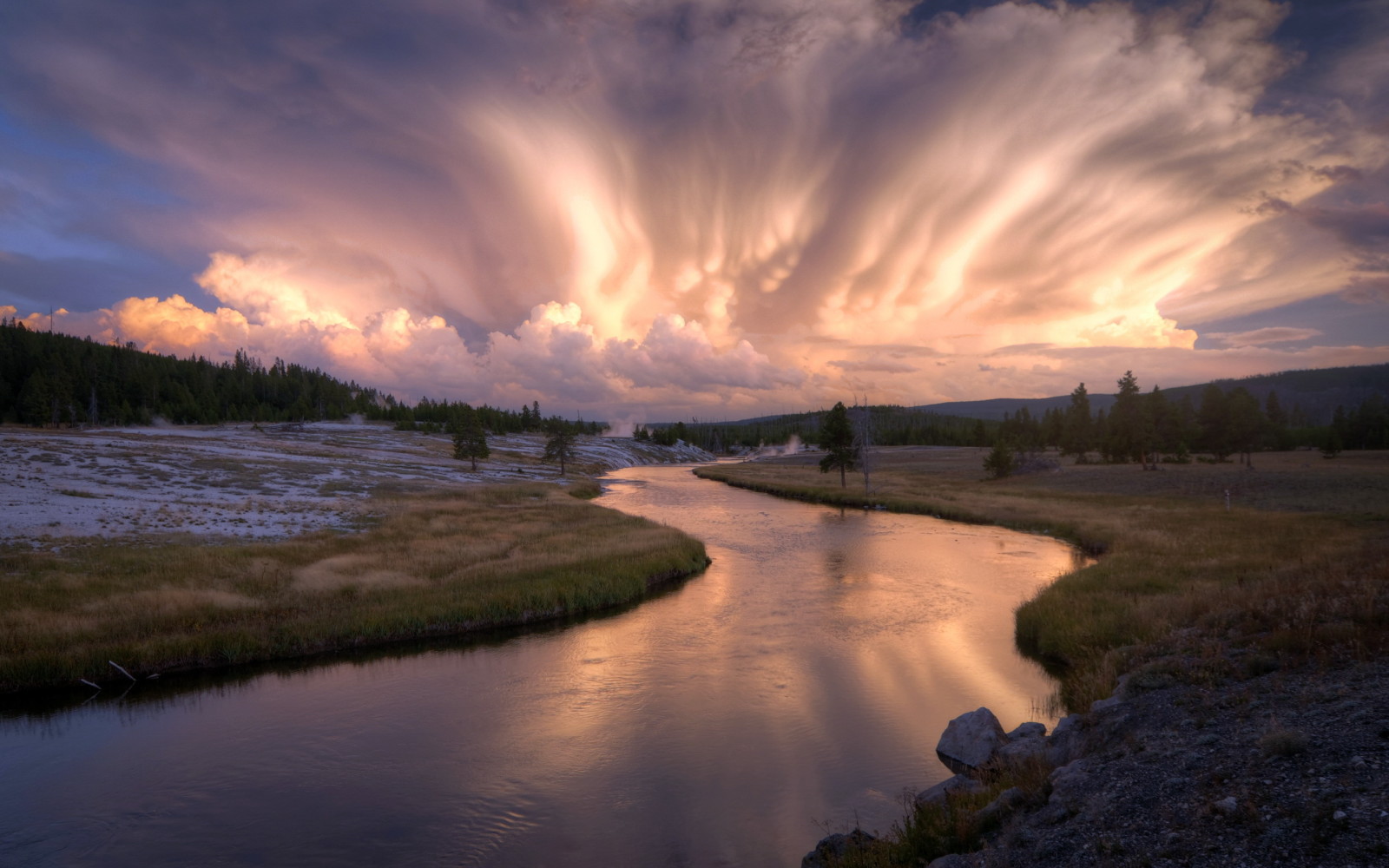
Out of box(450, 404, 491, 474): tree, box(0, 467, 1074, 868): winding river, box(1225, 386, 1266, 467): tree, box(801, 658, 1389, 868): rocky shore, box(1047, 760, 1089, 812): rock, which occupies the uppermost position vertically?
box(1225, 386, 1266, 467): tree

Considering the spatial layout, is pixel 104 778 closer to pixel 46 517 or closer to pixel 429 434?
pixel 46 517

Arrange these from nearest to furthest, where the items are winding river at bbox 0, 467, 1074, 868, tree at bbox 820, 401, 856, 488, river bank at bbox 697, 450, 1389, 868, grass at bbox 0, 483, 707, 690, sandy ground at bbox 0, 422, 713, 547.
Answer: river bank at bbox 697, 450, 1389, 868 < winding river at bbox 0, 467, 1074, 868 < grass at bbox 0, 483, 707, 690 < sandy ground at bbox 0, 422, 713, 547 < tree at bbox 820, 401, 856, 488

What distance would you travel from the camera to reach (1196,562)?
83.7ft

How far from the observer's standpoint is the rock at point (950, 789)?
1056 cm

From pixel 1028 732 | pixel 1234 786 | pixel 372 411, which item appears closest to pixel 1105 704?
pixel 1028 732

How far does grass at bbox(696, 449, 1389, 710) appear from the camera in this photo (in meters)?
12.3

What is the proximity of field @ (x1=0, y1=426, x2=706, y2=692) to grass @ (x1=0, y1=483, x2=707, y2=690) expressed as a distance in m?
0.06

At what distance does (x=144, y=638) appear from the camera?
19266 mm

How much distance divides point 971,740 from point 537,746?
31.8ft

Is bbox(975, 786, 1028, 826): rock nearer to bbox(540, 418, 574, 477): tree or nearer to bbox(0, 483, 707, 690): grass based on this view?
bbox(0, 483, 707, 690): grass

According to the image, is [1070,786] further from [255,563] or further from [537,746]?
[255,563]

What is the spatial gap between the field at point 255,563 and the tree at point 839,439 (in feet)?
106

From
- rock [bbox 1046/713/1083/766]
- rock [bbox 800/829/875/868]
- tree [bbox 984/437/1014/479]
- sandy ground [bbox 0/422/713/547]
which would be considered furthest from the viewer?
tree [bbox 984/437/1014/479]

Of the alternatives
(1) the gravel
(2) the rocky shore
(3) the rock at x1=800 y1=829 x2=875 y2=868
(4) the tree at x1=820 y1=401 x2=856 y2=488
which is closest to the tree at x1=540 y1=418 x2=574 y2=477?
(4) the tree at x1=820 y1=401 x2=856 y2=488
